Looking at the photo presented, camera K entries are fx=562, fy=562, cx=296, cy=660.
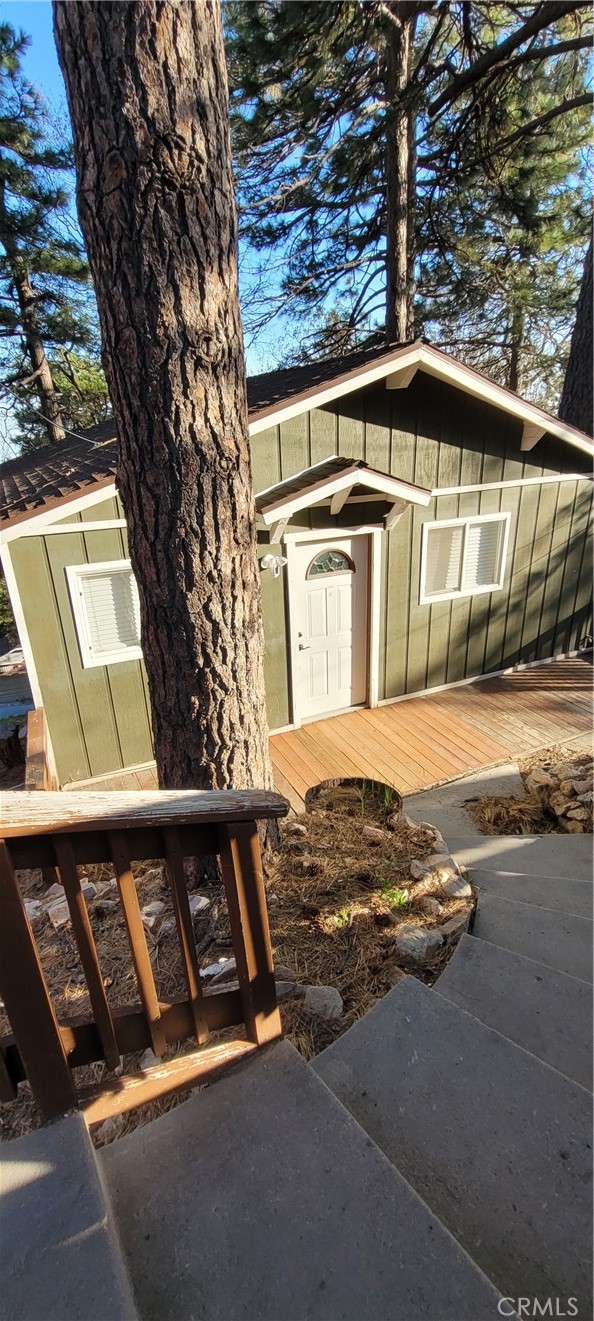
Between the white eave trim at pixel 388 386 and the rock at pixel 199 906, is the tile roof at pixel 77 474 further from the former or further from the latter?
the rock at pixel 199 906

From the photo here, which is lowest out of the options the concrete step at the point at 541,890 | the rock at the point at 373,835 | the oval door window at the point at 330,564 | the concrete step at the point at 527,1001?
the concrete step at the point at 541,890

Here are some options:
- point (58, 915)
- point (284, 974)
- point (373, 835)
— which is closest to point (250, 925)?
point (284, 974)

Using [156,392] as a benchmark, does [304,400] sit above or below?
above

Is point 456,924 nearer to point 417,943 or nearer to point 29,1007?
point 417,943

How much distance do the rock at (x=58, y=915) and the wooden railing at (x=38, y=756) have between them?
119 centimetres

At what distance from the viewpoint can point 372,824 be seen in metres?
3.37

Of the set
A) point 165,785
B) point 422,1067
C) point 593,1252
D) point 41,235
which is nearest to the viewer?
point 593,1252

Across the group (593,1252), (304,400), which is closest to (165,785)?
(593,1252)

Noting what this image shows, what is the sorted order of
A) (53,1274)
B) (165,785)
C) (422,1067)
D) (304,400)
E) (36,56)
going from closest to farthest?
(53,1274) < (422,1067) < (165,785) < (304,400) < (36,56)

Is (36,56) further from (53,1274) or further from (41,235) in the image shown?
(53,1274)

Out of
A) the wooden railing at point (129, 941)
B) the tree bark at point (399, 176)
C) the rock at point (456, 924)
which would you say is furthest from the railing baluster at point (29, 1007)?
the tree bark at point (399, 176)

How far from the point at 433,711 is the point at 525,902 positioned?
12.2 ft

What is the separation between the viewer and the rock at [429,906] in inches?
96.3

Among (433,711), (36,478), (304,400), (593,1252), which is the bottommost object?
(433,711)
